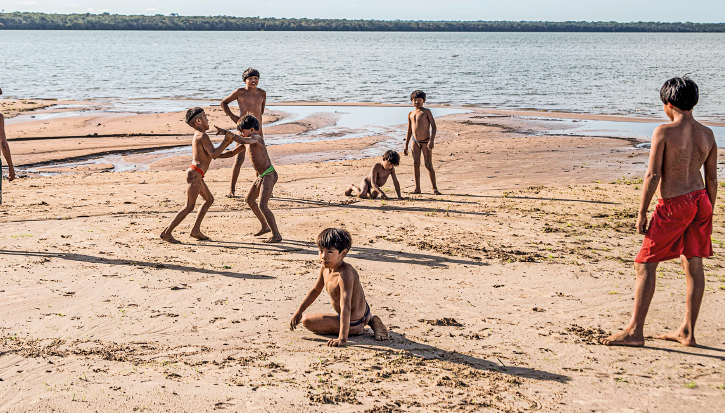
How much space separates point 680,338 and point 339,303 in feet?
9.38

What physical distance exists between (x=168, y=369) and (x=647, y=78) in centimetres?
5029

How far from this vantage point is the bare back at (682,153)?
4.96 m

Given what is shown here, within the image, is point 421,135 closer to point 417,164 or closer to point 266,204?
point 417,164

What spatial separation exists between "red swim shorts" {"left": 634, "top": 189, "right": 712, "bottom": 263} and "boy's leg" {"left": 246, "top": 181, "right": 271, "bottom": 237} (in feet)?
16.4

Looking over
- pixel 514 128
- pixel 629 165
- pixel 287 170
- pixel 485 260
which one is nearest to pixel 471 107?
pixel 514 128

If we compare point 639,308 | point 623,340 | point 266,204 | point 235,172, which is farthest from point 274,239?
point 639,308

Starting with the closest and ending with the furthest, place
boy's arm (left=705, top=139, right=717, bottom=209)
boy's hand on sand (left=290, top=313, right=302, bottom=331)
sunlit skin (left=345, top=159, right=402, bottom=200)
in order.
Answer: boy's arm (left=705, top=139, right=717, bottom=209), boy's hand on sand (left=290, top=313, right=302, bottom=331), sunlit skin (left=345, top=159, right=402, bottom=200)

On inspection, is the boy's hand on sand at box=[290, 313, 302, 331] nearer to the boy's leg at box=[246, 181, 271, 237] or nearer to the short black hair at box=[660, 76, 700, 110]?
the boy's leg at box=[246, 181, 271, 237]

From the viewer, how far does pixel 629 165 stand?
15.1 metres

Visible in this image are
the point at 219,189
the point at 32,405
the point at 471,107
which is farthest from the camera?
the point at 471,107

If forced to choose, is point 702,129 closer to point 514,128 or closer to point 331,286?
point 331,286

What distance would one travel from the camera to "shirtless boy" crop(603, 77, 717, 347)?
16.3 ft

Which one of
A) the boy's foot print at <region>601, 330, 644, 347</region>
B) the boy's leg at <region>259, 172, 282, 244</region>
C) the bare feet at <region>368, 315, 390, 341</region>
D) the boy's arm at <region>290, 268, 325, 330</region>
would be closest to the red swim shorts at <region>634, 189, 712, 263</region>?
the boy's foot print at <region>601, 330, 644, 347</region>

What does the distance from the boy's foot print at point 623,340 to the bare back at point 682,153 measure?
1.18 metres
